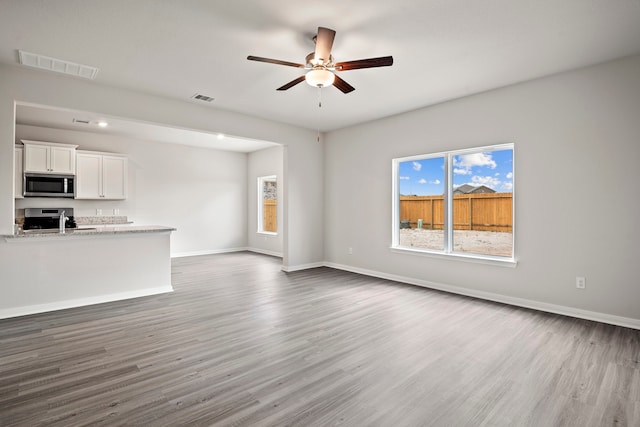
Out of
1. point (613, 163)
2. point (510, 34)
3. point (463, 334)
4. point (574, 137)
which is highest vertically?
point (510, 34)

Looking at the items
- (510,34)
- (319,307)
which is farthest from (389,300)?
(510,34)

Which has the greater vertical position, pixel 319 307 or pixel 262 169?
pixel 262 169

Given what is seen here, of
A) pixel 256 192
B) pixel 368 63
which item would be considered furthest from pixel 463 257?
pixel 256 192

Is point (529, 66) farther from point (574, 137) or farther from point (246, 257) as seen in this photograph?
point (246, 257)

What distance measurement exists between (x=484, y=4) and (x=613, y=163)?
228 cm

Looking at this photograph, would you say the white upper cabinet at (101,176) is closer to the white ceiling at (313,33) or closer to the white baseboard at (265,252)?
the white ceiling at (313,33)

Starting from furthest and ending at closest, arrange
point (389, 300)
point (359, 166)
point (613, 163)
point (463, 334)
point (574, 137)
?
point (359, 166)
point (389, 300)
point (574, 137)
point (613, 163)
point (463, 334)

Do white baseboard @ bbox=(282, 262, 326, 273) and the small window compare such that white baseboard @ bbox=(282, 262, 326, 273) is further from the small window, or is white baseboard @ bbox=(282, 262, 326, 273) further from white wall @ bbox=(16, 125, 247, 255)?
white wall @ bbox=(16, 125, 247, 255)

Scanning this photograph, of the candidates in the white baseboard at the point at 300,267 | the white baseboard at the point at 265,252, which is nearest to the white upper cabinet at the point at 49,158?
the white baseboard at the point at 265,252

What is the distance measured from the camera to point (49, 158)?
19.2ft

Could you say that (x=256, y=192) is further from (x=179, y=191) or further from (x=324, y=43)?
(x=324, y=43)

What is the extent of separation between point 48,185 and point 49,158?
1.65 ft

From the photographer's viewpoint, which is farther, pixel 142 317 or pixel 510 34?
pixel 142 317

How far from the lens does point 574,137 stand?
11.6 ft
